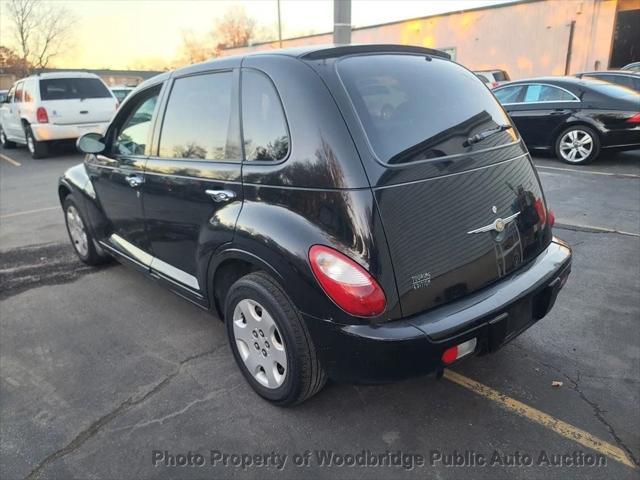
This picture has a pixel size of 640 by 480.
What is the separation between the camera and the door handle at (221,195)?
2600 mm

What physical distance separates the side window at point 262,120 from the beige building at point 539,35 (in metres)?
24.7

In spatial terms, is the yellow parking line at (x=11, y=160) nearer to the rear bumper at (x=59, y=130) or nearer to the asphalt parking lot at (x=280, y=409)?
the rear bumper at (x=59, y=130)

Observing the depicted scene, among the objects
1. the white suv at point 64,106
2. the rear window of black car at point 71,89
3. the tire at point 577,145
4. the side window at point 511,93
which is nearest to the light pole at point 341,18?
the side window at point 511,93

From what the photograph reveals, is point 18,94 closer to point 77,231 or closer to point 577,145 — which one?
point 77,231

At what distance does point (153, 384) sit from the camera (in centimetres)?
290

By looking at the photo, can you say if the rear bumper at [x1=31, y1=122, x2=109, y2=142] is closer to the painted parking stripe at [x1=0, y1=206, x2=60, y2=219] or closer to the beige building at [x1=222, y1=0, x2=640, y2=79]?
the painted parking stripe at [x1=0, y1=206, x2=60, y2=219]

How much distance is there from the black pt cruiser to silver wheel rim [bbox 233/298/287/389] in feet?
0.04

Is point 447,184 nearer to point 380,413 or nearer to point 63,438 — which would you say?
point 380,413

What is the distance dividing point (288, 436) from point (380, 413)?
496 mm

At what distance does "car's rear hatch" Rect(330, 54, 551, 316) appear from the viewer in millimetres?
2143

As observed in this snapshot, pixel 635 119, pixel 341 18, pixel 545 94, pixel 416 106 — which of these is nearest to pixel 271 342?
pixel 416 106

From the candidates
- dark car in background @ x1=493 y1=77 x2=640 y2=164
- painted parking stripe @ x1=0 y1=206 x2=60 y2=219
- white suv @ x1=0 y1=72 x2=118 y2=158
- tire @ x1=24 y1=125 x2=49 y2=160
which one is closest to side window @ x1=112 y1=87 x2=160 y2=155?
painted parking stripe @ x1=0 y1=206 x2=60 y2=219

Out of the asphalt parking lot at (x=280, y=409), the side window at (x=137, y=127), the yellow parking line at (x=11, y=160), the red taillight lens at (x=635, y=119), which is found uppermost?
the side window at (x=137, y=127)

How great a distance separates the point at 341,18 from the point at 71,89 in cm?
769
